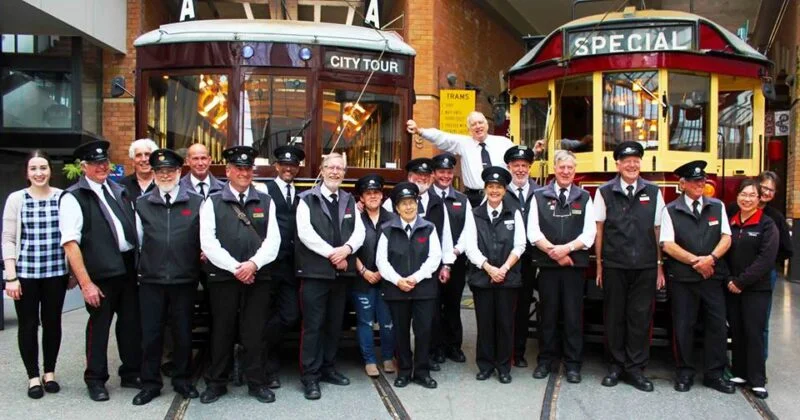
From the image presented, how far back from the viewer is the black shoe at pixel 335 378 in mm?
5641

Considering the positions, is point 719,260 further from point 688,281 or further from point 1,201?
point 1,201

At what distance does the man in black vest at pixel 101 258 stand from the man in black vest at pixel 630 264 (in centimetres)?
378

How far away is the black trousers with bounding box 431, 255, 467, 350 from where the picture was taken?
20.5 ft

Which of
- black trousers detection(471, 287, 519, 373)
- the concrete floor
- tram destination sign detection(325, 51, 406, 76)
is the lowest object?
the concrete floor

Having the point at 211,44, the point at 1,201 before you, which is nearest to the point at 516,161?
the point at 211,44

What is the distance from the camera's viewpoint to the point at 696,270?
17.7ft

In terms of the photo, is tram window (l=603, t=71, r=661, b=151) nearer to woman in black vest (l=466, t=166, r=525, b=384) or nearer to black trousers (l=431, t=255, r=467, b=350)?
woman in black vest (l=466, t=166, r=525, b=384)

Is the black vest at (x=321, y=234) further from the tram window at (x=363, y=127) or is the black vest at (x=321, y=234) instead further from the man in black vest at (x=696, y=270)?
the man in black vest at (x=696, y=270)

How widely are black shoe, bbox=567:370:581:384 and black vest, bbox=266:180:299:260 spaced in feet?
8.20

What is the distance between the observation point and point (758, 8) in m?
15.1

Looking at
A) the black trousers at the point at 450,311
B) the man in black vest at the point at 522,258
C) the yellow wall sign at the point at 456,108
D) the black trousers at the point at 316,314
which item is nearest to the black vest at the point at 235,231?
the black trousers at the point at 316,314

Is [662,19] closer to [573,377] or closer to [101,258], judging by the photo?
[573,377]

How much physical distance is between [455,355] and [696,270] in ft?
7.40

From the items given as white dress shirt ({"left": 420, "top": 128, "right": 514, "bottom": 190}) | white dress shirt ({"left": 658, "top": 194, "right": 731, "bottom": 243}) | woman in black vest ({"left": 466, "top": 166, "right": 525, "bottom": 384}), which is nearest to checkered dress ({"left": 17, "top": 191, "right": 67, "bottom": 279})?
woman in black vest ({"left": 466, "top": 166, "right": 525, "bottom": 384})
